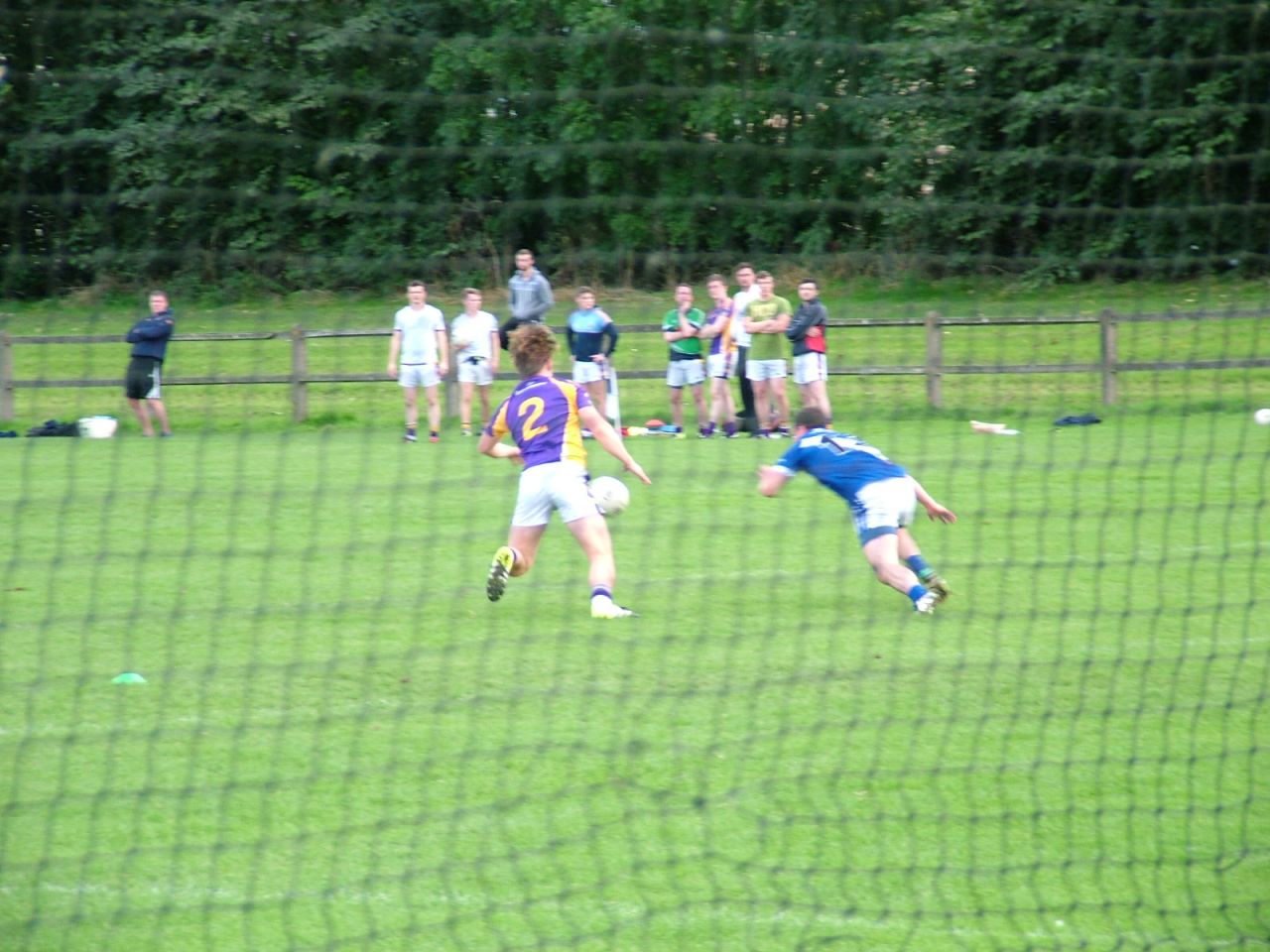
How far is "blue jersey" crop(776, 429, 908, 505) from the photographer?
8.34 m

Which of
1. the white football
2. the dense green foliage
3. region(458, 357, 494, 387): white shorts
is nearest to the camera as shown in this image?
the dense green foliage

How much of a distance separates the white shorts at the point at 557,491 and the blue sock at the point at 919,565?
1.77 meters

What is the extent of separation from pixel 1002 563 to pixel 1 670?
19.4ft

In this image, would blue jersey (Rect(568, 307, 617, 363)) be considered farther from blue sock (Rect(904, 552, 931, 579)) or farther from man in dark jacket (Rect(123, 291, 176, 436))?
blue sock (Rect(904, 552, 931, 579))

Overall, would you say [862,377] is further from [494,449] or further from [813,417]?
[494,449]

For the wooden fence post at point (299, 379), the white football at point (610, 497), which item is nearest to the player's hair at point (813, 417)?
the white football at point (610, 497)

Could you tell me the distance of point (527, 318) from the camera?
8328 millimetres

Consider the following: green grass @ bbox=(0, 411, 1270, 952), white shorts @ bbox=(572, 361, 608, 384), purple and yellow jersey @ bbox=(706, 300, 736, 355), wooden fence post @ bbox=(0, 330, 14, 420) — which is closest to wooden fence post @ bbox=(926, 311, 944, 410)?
purple and yellow jersey @ bbox=(706, 300, 736, 355)

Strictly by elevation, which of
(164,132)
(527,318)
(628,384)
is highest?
(164,132)

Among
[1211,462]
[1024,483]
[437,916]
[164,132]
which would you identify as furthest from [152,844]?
[1211,462]

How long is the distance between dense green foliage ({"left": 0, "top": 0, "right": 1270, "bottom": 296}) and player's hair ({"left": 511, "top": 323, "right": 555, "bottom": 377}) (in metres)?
1.96

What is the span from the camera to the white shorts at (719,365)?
1669 cm

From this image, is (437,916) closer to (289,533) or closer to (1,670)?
(1,670)

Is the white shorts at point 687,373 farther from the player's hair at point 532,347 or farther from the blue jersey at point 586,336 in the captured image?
the player's hair at point 532,347
